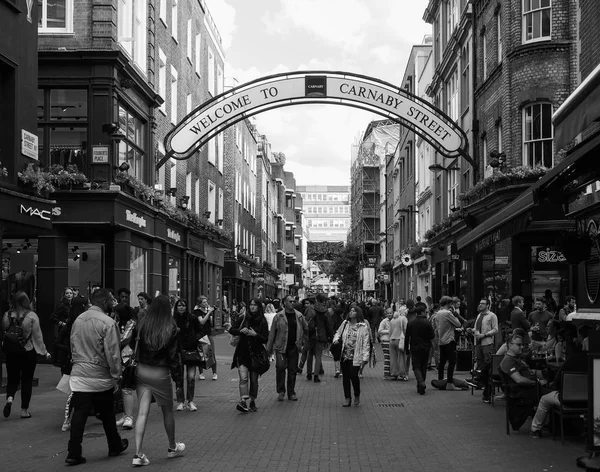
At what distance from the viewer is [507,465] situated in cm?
938

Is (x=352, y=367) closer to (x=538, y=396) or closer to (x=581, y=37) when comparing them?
(x=538, y=396)

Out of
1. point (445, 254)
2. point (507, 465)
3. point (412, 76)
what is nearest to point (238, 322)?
point (507, 465)

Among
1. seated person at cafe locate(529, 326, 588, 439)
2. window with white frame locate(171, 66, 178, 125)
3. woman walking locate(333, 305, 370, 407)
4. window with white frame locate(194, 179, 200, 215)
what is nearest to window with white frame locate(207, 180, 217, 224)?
window with white frame locate(194, 179, 200, 215)

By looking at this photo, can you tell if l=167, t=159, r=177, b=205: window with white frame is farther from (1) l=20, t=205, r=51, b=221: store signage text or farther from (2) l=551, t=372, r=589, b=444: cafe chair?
(2) l=551, t=372, r=589, b=444: cafe chair

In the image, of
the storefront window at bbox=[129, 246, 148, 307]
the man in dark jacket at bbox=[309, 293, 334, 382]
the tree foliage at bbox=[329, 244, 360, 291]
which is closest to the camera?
the man in dark jacket at bbox=[309, 293, 334, 382]

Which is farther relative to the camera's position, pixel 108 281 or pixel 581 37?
pixel 108 281

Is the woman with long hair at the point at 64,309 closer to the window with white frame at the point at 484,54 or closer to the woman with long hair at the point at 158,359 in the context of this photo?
the woman with long hair at the point at 158,359

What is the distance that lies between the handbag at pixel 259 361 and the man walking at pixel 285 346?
58.2 inches

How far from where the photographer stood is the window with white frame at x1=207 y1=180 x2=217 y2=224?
132 ft

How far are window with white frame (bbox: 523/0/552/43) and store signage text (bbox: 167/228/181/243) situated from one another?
12625mm

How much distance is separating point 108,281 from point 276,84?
678 cm

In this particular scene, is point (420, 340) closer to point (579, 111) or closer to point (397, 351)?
point (397, 351)

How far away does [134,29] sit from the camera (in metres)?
25.6

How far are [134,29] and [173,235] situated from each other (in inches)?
291
